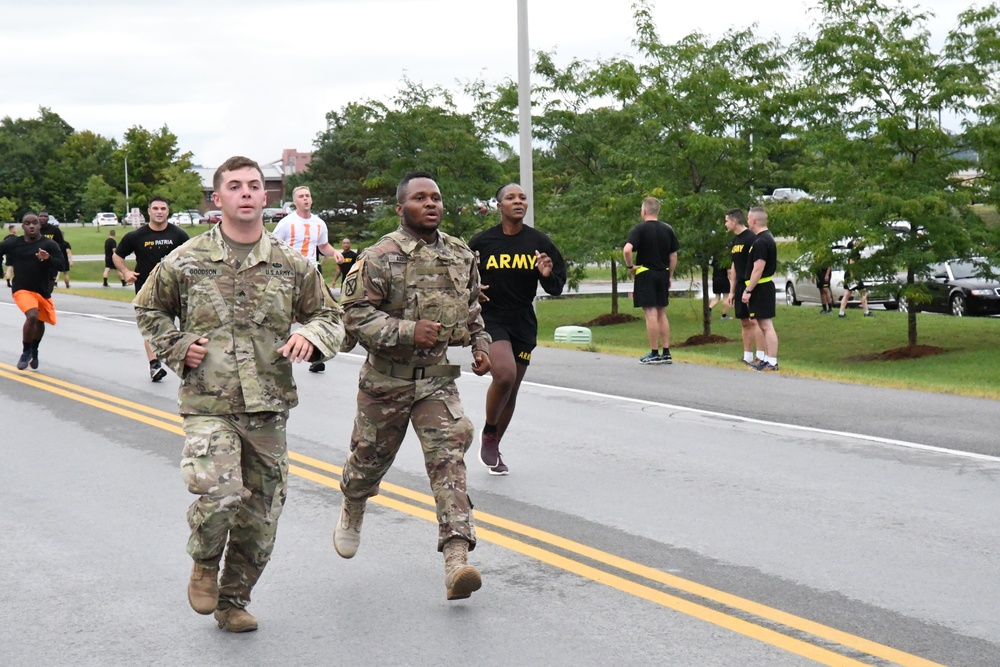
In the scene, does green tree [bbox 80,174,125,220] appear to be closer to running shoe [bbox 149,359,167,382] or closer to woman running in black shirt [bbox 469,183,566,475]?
running shoe [bbox 149,359,167,382]

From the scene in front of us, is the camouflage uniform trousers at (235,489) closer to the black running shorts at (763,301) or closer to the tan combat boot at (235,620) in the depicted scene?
the tan combat boot at (235,620)

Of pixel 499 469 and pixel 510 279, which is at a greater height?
pixel 510 279

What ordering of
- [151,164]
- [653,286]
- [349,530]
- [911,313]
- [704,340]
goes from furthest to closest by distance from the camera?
1. [151,164]
2. [704,340]
3. [911,313]
4. [653,286]
5. [349,530]

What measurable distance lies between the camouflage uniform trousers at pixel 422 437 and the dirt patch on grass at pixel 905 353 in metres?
15.3

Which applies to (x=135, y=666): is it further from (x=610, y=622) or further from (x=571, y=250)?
(x=571, y=250)

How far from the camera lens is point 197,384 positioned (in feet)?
17.9

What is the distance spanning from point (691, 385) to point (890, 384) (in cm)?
220

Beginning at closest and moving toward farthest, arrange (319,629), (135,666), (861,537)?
(135,666), (319,629), (861,537)

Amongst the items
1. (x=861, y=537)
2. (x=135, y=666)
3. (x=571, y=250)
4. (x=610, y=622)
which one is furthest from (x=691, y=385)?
(x=571, y=250)

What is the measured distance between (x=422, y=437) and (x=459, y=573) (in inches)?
28.8

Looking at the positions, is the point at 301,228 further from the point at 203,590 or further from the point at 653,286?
the point at 203,590

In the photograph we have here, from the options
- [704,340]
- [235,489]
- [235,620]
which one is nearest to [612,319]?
[704,340]

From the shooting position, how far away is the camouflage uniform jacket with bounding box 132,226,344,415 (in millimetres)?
5422

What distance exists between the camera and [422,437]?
623 centimetres
